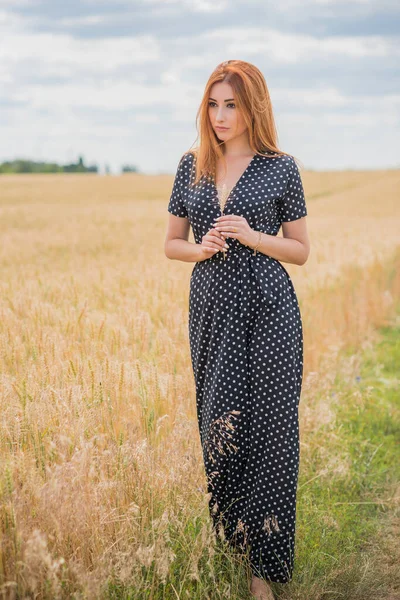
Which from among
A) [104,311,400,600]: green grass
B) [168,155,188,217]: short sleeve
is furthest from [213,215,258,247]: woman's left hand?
[104,311,400,600]: green grass

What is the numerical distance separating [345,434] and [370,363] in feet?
7.89

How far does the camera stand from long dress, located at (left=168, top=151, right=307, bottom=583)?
10.6 ft

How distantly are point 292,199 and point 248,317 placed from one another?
0.58m

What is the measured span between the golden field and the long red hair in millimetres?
1078

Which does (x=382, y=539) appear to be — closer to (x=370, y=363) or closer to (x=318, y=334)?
(x=318, y=334)

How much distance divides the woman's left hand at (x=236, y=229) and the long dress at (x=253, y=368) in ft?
0.36

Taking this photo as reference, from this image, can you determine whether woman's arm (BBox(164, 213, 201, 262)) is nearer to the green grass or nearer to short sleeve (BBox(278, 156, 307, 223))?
short sleeve (BBox(278, 156, 307, 223))

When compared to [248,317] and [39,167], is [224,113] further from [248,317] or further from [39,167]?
[39,167]

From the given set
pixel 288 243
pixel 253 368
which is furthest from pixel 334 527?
pixel 288 243

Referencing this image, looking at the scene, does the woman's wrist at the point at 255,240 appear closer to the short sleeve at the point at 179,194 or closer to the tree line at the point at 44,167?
the short sleeve at the point at 179,194

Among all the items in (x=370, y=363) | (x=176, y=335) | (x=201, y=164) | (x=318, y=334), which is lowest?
(x=370, y=363)

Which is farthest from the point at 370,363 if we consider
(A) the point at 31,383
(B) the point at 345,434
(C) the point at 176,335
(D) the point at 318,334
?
(A) the point at 31,383

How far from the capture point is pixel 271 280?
3.25 metres

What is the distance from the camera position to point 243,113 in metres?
3.28
